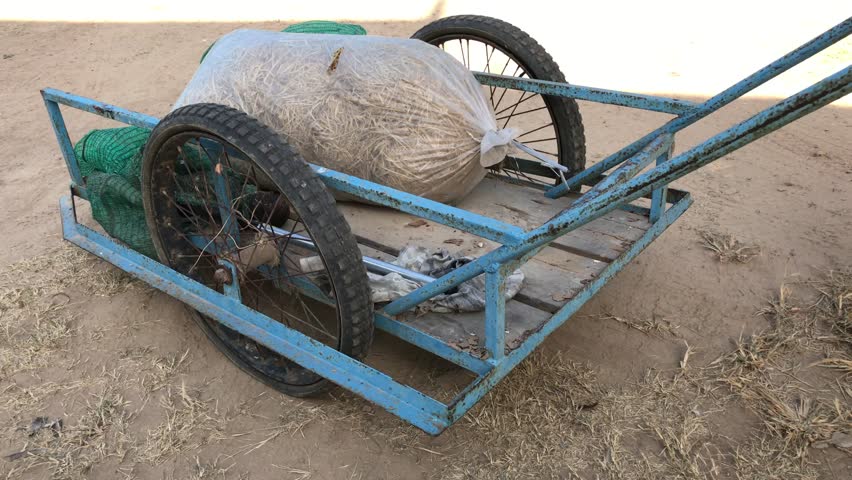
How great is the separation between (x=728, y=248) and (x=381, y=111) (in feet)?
5.53

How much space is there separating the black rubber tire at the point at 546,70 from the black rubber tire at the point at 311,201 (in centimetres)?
127

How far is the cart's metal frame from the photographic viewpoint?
1522 millimetres

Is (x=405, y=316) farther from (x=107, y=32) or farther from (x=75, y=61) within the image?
(x=107, y=32)

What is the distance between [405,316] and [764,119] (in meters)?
1.21

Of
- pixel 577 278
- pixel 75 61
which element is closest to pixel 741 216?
pixel 577 278

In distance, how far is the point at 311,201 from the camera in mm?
1998

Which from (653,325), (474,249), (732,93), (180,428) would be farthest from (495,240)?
(180,428)

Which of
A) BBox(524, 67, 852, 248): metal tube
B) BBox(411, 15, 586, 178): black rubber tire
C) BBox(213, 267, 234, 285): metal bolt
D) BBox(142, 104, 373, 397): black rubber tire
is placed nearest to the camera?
BBox(524, 67, 852, 248): metal tube

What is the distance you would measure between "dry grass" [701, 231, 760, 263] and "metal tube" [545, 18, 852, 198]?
0.74m

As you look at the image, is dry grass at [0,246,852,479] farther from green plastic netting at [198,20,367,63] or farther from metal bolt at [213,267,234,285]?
green plastic netting at [198,20,367,63]

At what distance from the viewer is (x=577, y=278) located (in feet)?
7.61

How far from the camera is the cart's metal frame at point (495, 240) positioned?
1.52 m


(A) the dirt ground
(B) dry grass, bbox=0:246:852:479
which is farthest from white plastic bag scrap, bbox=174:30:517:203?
(B) dry grass, bbox=0:246:852:479

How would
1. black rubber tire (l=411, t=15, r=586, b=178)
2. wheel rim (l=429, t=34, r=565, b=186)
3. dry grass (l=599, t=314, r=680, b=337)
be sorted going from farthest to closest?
1. wheel rim (l=429, t=34, r=565, b=186)
2. black rubber tire (l=411, t=15, r=586, b=178)
3. dry grass (l=599, t=314, r=680, b=337)
